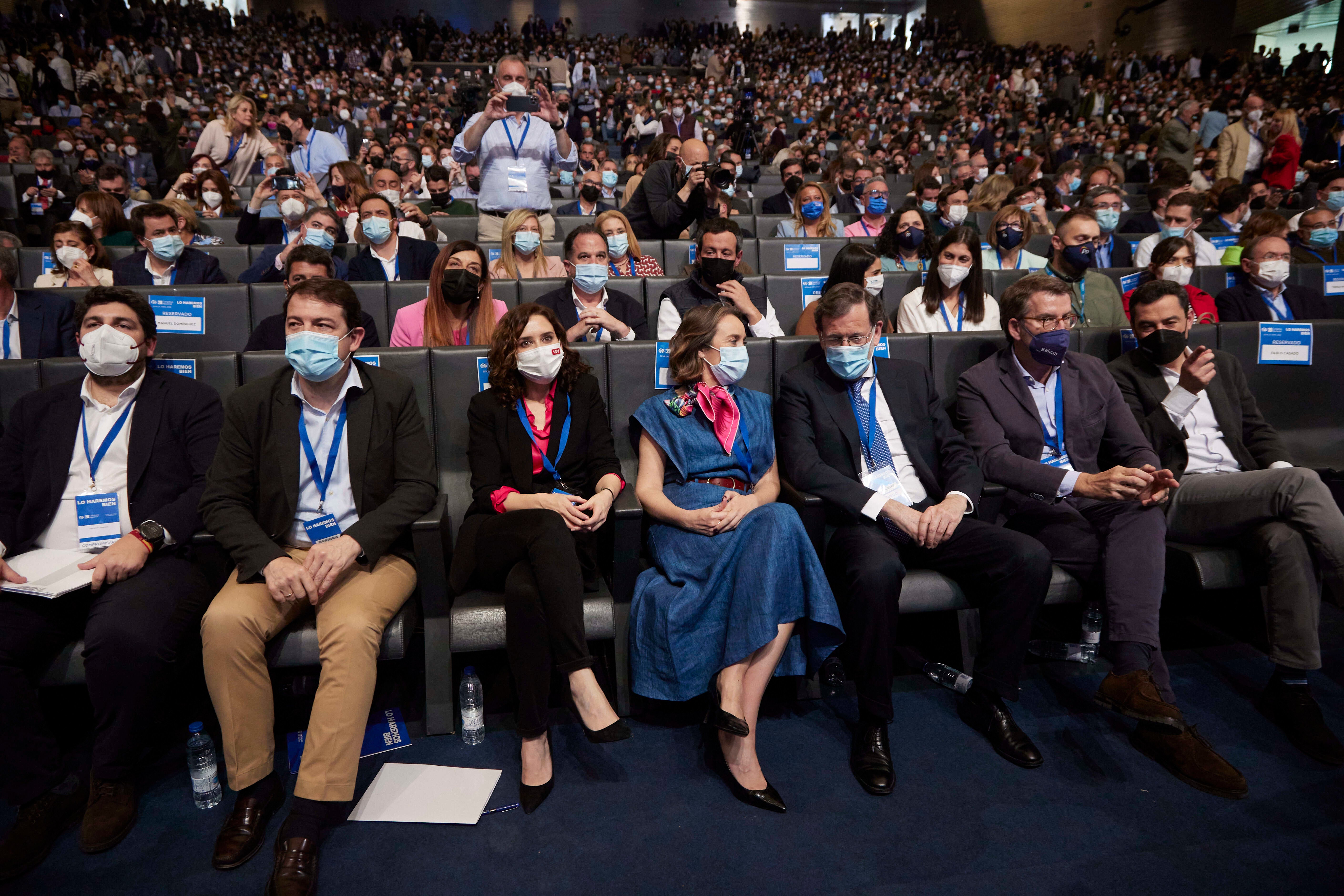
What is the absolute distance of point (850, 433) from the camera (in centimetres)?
225

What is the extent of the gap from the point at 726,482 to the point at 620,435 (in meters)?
0.47

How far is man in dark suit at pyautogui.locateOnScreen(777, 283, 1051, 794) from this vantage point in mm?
1920

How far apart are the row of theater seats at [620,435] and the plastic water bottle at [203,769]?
0.79 ft

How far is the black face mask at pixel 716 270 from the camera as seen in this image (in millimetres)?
3096

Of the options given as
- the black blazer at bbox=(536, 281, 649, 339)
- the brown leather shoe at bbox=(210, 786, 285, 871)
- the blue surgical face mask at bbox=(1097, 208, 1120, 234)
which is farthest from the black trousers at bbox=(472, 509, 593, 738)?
the blue surgical face mask at bbox=(1097, 208, 1120, 234)

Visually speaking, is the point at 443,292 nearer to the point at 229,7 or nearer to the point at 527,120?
the point at 527,120

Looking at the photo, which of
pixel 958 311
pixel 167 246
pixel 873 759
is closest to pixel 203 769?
pixel 873 759

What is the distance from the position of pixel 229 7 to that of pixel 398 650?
24.6 m

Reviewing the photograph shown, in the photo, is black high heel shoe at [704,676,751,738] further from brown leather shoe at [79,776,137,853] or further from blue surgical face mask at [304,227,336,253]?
blue surgical face mask at [304,227,336,253]

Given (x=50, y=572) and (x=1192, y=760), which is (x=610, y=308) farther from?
(x=1192, y=760)

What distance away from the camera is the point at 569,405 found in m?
2.22

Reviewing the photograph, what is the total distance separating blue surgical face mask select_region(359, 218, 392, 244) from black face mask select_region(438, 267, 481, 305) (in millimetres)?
943

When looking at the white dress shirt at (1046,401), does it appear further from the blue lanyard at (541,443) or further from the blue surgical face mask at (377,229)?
the blue surgical face mask at (377,229)

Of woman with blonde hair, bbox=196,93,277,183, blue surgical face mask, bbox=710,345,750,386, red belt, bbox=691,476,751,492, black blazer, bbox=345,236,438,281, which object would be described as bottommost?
red belt, bbox=691,476,751,492
